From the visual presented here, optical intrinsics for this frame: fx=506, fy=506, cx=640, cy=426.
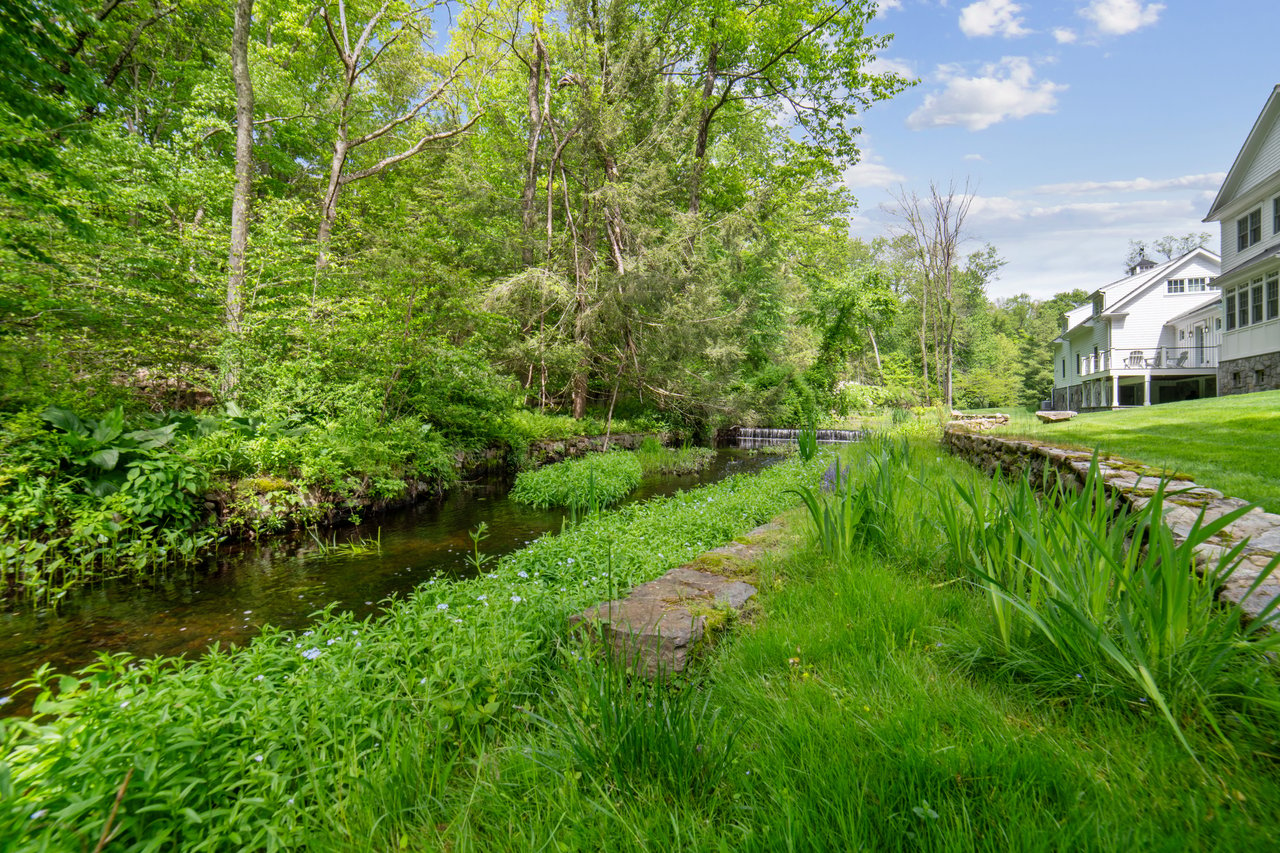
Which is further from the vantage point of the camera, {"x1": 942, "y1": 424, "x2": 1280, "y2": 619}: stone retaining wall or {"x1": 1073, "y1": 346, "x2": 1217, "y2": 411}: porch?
{"x1": 1073, "y1": 346, "x2": 1217, "y2": 411}: porch

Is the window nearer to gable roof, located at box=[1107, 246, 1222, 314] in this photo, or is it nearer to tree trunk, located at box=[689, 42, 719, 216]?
gable roof, located at box=[1107, 246, 1222, 314]

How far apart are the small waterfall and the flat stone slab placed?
15227mm

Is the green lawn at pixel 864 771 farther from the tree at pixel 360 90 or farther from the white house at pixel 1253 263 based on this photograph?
the white house at pixel 1253 263

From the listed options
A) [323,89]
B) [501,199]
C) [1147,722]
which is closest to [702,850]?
[1147,722]

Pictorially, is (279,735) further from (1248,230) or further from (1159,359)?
(1159,359)

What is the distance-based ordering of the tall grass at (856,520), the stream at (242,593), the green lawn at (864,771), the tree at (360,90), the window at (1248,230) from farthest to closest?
the window at (1248,230) → the tree at (360,90) → the stream at (242,593) → the tall grass at (856,520) → the green lawn at (864,771)

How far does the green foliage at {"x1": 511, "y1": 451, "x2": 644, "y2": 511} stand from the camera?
790 centimetres

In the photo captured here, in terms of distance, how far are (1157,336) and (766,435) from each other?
20.6 m

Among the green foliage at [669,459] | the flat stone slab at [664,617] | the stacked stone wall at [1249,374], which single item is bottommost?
the green foliage at [669,459]

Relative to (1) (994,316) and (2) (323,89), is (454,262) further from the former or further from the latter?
(1) (994,316)

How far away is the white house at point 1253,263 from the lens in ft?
48.2

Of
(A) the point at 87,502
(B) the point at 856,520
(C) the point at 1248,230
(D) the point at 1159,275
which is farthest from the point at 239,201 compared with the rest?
(D) the point at 1159,275

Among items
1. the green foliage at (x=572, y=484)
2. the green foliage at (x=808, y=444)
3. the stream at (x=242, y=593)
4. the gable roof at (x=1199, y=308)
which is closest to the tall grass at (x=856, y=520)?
the green foliage at (x=808, y=444)

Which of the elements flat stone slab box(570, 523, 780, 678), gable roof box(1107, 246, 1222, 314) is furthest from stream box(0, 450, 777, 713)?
gable roof box(1107, 246, 1222, 314)
